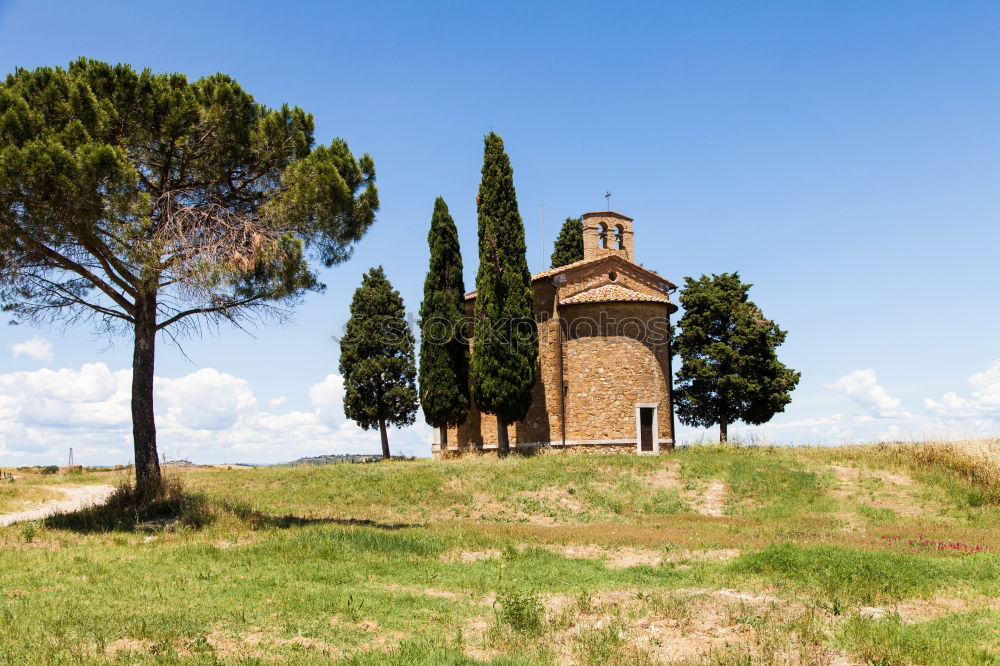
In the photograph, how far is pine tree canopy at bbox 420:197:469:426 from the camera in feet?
107

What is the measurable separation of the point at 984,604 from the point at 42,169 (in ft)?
56.3

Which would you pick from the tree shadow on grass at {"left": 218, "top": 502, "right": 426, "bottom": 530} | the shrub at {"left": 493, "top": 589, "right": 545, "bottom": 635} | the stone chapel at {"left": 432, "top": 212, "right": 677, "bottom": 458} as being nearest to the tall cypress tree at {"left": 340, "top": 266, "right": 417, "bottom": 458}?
the stone chapel at {"left": 432, "top": 212, "right": 677, "bottom": 458}

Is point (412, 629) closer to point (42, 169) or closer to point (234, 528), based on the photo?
point (234, 528)

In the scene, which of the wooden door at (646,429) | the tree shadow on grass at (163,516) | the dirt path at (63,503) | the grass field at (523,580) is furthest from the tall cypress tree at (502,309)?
the dirt path at (63,503)

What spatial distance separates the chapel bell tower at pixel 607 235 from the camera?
33000mm

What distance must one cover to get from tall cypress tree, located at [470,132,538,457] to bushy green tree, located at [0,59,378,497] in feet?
37.3

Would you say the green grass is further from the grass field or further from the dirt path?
the dirt path

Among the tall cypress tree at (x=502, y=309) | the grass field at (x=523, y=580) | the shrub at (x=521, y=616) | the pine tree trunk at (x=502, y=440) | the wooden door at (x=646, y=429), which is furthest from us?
the wooden door at (x=646, y=429)

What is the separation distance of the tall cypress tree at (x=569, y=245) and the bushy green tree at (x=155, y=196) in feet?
72.9

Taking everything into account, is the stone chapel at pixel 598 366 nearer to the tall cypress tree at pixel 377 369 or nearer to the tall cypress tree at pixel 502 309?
the tall cypress tree at pixel 502 309

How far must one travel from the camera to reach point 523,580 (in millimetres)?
10852

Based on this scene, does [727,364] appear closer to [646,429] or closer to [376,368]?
[646,429]

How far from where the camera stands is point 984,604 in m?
9.14

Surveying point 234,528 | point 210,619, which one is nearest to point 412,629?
point 210,619
